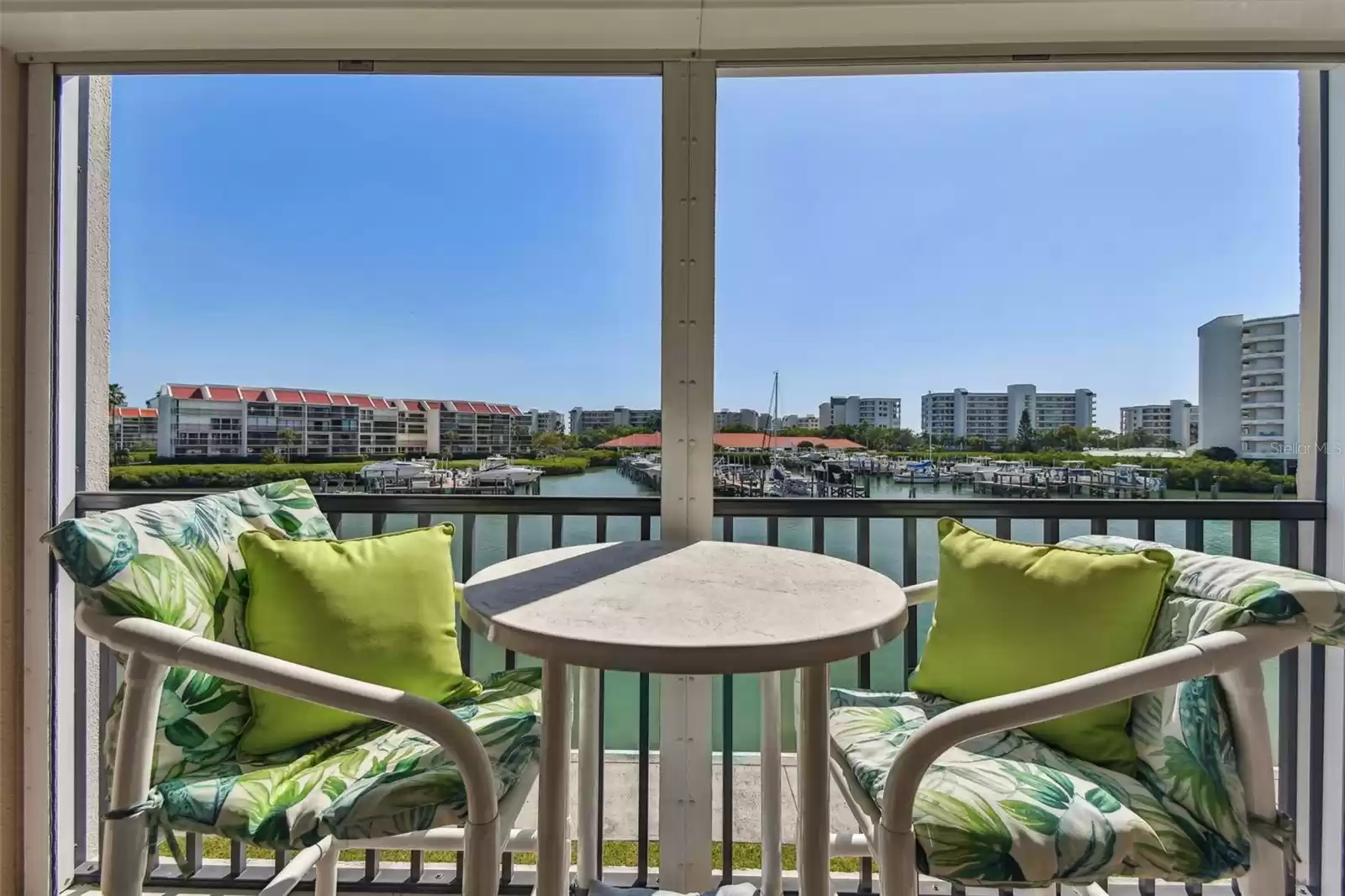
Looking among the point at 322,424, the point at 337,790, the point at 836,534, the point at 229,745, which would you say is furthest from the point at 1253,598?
the point at 322,424

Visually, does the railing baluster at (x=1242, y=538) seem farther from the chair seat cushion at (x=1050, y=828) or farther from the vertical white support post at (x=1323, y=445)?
the chair seat cushion at (x=1050, y=828)

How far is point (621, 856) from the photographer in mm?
1760

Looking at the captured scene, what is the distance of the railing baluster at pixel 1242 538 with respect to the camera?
5.25ft

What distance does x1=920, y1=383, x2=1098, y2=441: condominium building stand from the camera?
1.67 m

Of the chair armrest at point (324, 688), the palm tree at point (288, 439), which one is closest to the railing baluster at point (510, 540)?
the palm tree at point (288, 439)

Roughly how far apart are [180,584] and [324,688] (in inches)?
18.7

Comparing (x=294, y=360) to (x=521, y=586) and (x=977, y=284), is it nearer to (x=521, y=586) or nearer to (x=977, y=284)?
(x=521, y=586)

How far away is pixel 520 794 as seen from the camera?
104 centimetres

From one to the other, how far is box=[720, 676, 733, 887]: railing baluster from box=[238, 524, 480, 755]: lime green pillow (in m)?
0.76

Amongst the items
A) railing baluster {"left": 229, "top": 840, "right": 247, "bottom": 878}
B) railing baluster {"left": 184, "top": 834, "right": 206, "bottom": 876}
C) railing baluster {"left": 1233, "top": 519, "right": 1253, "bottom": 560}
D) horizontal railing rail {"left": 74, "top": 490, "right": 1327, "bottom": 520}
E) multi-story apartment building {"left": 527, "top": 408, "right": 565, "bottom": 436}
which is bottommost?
railing baluster {"left": 229, "top": 840, "right": 247, "bottom": 878}

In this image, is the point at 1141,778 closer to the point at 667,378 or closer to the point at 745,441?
the point at 745,441

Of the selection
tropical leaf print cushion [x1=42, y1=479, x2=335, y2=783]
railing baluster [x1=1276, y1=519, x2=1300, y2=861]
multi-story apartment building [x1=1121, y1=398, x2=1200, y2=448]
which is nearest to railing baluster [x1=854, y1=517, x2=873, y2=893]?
multi-story apartment building [x1=1121, y1=398, x2=1200, y2=448]

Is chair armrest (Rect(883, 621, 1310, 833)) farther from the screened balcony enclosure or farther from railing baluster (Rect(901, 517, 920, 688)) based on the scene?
railing baluster (Rect(901, 517, 920, 688))

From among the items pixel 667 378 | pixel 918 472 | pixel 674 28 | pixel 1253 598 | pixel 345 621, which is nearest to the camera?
pixel 1253 598
